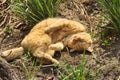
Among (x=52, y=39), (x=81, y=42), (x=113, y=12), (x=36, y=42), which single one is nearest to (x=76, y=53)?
(x=81, y=42)

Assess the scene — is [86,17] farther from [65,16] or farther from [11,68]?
[11,68]

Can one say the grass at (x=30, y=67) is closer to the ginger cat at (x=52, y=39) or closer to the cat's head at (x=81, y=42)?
the ginger cat at (x=52, y=39)

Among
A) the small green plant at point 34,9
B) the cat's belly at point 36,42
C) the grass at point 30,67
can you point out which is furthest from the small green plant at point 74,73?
the small green plant at point 34,9

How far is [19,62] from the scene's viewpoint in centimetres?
439

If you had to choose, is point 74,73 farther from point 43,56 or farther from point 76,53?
point 76,53

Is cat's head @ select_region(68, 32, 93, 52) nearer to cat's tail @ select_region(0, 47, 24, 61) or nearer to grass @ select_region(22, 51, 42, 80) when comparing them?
grass @ select_region(22, 51, 42, 80)

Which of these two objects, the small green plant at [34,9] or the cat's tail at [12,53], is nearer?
the cat's tail at [12,53]

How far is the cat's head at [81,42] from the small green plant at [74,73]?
0.32 m

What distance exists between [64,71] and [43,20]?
79 cm

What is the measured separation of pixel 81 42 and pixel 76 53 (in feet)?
0.48

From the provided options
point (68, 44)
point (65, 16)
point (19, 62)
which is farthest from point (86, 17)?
point (19, 62)

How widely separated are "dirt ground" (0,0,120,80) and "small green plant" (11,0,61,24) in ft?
0.52

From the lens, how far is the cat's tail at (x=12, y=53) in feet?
14.3

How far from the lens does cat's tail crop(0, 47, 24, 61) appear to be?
4352mm
